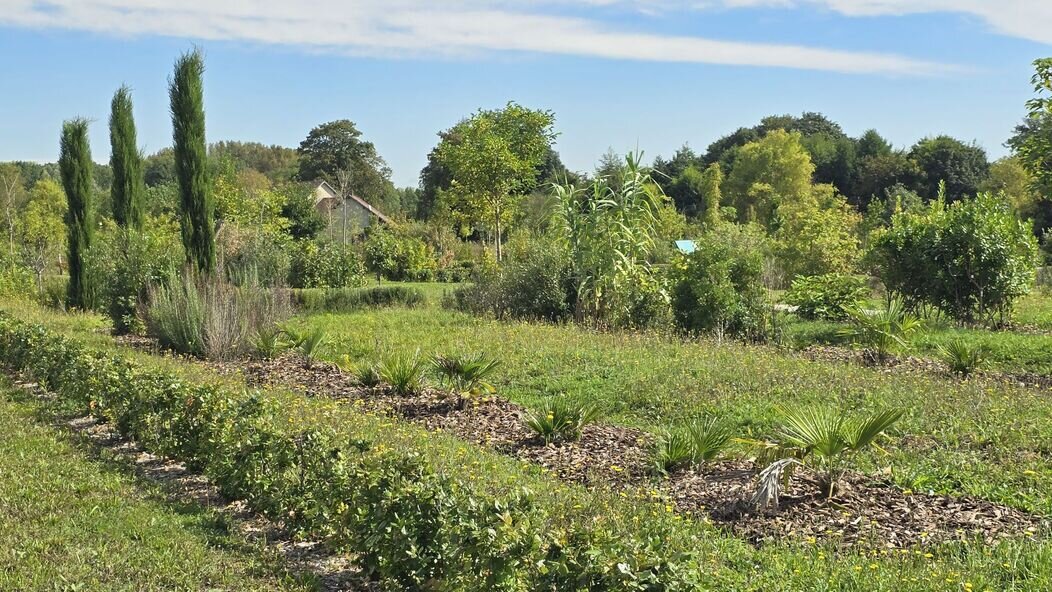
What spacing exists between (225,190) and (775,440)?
32.0m

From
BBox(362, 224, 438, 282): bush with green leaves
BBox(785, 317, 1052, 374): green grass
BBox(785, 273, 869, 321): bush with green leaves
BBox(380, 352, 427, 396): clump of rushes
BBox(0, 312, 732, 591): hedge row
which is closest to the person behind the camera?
BBox(0, 312, 732, 591): hedge row

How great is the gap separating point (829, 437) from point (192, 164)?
13338 millimetres

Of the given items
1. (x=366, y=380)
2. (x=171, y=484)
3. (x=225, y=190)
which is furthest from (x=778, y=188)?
(x=171, y=484)

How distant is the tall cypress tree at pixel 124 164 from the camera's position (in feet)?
67.7

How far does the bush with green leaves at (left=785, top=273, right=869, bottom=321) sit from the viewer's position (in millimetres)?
15812

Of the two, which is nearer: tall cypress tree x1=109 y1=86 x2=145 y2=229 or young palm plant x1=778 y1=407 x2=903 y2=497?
young palm plant x1=778 y1=407 x2=903 y2=497

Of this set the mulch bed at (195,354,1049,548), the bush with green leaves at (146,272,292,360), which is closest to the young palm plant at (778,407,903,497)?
the mulch bed at (195,354,1049,548)

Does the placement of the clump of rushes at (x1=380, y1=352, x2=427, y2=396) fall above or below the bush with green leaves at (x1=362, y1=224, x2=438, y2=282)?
below

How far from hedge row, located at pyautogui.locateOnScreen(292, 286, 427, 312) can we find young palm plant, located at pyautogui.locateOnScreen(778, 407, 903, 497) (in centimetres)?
1257

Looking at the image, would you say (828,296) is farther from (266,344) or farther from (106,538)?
(106,538)

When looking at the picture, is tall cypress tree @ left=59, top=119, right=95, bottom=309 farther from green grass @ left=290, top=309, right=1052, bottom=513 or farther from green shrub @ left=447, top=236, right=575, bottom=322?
green grass @ left=290, top=309, right=1052, bottom=513

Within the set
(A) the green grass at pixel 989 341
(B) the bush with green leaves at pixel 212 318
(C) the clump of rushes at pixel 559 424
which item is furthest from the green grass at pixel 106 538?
(A) the green grass at pixel 989 341

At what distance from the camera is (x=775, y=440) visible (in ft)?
21.0

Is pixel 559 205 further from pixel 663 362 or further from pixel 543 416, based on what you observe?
pixel 543 416
